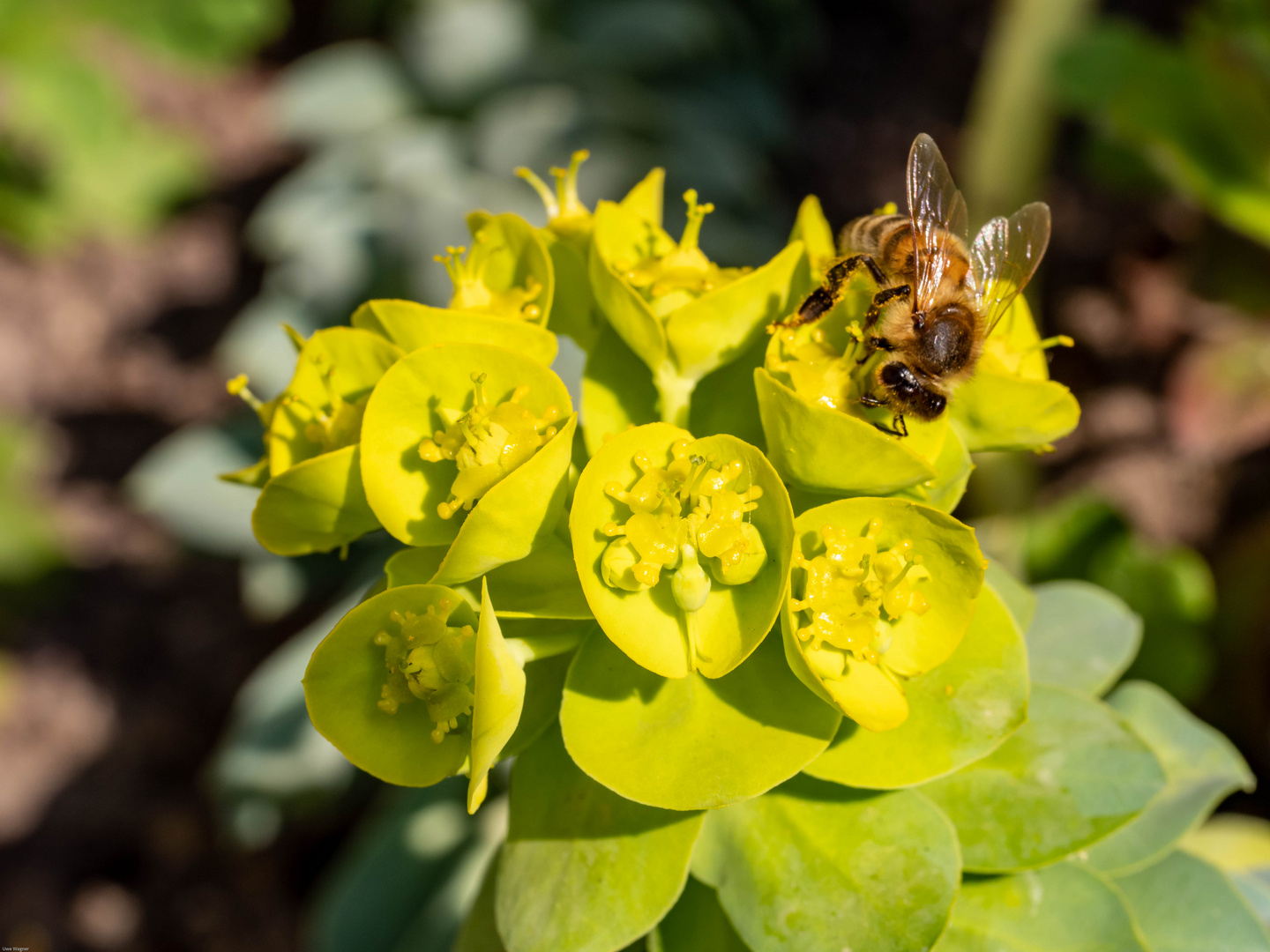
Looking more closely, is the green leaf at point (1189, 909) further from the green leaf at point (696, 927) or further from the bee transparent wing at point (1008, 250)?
the bee transparent wing at point (1008, 250)

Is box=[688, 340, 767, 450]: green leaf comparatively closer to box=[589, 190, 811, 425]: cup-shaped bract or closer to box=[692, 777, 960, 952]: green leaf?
box=[589, 190, 811, 425]: cup-shaped bract

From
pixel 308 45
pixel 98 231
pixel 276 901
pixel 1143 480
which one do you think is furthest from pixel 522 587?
pixel 308 45

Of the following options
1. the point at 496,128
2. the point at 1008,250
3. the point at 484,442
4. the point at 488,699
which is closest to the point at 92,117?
the point at 496,128

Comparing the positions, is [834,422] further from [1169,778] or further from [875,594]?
[1169,778]

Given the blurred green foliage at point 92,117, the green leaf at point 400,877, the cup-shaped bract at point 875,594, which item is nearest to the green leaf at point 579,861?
the cup-shaped bract at point 875,594

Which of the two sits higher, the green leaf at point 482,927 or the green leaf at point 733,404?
the green leaf at point 733,404

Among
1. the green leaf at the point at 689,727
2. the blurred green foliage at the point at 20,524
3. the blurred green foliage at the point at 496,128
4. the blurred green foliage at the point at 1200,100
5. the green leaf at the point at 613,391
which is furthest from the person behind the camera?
the blurred green foliage at the point at 20,524

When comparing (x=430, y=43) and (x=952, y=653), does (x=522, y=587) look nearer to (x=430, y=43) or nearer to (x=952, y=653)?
(x=952, y=653)
